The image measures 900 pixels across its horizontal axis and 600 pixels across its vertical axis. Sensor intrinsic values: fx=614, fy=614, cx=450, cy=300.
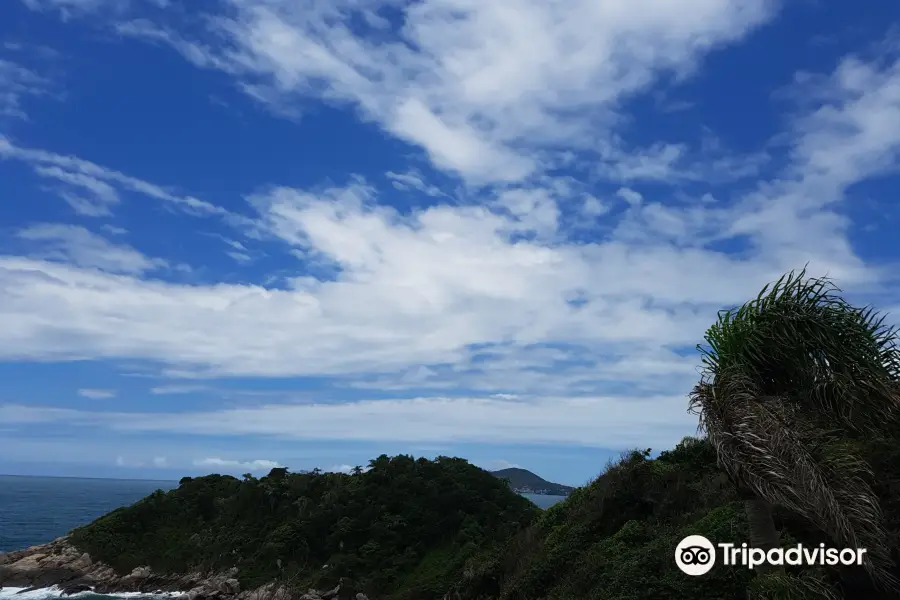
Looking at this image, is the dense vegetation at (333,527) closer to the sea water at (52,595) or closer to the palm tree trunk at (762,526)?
the sea water at (52,595)

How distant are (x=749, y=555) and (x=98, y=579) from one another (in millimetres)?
54442

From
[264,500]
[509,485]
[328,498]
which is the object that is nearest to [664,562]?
[509,485]

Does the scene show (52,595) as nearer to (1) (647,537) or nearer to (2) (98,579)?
(2) (98,579)

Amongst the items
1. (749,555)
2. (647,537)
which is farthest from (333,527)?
(749,555)

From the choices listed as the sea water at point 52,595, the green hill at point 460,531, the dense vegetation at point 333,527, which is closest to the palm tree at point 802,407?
the green hill at point 460,531

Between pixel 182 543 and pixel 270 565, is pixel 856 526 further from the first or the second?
pixel 182 543

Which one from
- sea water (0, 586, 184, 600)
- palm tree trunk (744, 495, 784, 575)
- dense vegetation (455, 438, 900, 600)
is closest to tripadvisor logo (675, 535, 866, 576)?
palm tree trunk (744, 495, 784, 575)

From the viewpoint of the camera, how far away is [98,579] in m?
50.0

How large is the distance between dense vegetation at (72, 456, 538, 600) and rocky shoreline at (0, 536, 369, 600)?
0.85 meters

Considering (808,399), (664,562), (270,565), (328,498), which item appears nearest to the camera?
(808,399)

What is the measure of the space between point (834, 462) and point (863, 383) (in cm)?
130

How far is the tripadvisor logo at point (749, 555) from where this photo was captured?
9.18 metres

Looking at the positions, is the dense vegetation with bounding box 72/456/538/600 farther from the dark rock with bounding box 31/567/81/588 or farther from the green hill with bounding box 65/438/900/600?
the dark rock with bounding box 31/567/81/588

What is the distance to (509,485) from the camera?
51.9 m
